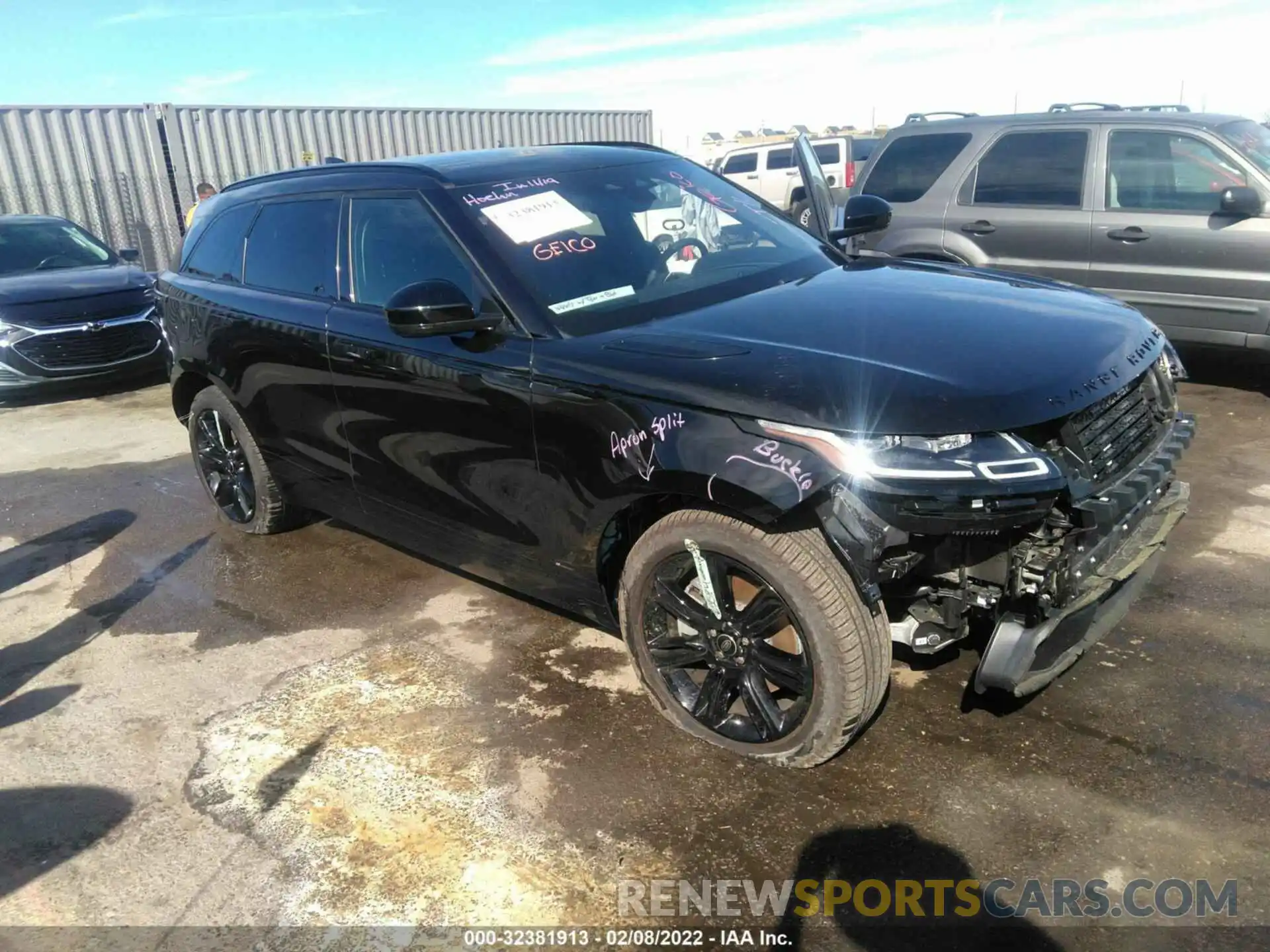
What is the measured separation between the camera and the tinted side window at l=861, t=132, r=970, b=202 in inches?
283

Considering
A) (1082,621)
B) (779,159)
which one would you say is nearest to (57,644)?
(1082,621)

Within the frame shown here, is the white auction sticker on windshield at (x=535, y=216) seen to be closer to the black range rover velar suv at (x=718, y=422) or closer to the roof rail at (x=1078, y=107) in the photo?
the black range rover velar suv at (x=718, y=422)

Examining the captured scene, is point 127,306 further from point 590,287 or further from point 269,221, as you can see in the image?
point 590,287

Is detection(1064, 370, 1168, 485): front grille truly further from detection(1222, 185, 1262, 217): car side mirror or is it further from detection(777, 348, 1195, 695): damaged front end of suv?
detection(1222, 185, 1262, 217): car side mirror

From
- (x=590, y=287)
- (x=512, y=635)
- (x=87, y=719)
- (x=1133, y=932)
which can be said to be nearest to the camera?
(x=1133, y=932)

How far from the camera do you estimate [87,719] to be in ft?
11.5

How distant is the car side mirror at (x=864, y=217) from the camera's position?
4.56 m

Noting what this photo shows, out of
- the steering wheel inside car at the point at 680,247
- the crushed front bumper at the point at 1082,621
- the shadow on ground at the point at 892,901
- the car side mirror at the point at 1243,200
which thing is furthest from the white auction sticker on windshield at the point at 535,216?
the car side mirror at the point at 1243,200

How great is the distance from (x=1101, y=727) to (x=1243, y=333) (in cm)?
425

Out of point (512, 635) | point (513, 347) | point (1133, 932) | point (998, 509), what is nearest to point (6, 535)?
point (512, 635)

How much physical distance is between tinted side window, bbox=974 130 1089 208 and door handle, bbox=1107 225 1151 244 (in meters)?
0.33

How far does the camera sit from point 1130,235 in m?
6.41

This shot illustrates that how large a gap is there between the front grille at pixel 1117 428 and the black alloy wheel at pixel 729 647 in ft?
3.06

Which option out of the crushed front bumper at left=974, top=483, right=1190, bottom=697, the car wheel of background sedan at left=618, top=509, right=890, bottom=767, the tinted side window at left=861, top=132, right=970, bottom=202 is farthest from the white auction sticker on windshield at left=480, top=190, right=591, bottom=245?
the tinted side window at left=861, top=132, right=970, bottom=202
